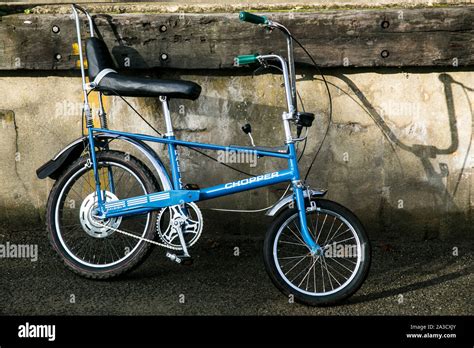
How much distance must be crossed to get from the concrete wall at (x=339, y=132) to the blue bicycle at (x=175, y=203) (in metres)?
0.63

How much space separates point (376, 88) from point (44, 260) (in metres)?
2.85

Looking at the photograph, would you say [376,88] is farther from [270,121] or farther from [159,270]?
[159,270]

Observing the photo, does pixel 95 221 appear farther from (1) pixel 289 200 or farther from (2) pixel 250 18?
(2) pixel 250 18

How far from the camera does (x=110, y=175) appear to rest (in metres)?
5.27

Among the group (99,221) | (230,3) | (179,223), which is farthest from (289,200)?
(230,3)

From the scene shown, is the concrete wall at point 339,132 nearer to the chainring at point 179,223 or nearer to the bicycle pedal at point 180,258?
the chainring at point 179,223

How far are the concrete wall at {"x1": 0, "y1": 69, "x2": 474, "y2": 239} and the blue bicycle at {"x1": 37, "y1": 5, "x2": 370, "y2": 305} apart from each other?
0.63 meters

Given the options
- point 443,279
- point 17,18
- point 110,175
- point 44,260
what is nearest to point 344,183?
point 443,279

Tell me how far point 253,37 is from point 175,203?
1.48 metres

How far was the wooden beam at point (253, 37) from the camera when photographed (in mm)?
5578

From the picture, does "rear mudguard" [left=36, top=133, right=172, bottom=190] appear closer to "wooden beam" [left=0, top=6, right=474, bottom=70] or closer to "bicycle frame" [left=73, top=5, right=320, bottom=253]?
"bicycle frame" [left=73, top=5, right=320, bottom=253]

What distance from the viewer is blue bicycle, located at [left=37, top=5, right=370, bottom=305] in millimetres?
4793

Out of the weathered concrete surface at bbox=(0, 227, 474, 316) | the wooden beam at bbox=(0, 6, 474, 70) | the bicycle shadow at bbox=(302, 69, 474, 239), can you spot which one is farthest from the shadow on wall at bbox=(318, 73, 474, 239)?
the wooden beam at bbox=(0, 6, 474, 70)

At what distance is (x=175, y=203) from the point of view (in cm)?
500
